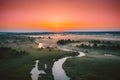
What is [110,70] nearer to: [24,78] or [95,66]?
[95,66]

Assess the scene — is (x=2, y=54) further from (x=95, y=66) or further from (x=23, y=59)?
(x=95, y=66)

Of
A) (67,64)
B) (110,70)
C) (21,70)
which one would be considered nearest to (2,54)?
(21,70)

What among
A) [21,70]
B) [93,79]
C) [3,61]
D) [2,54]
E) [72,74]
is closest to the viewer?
[93,79]

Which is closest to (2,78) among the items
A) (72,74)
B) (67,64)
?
(72,74)

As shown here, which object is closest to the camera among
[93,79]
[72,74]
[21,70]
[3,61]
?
[93,79]

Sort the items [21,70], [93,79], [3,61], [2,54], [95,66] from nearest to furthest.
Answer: [93,79]
[21,70]
[95,66]
[3,61]
[2,54]

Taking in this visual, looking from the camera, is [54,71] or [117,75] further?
[54,71]

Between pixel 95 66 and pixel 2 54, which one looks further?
pixel 2 54

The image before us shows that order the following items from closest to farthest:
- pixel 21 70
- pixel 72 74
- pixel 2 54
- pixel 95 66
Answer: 1. pixel 72 74
2. pixel 21 70
3. pixel 95 66
4. pixel 2 54
